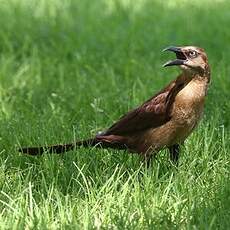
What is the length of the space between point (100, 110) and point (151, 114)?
1.23 m

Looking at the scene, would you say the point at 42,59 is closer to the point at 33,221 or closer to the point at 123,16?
the point at 123,16

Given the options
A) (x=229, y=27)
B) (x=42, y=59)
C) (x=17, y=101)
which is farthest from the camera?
(x=229, y=27)

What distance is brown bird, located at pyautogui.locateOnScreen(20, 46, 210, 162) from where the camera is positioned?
4.95 m

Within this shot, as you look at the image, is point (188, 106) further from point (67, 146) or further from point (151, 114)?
point (67, 146)

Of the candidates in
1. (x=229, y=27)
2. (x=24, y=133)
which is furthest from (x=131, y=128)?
(x=229, y=27)

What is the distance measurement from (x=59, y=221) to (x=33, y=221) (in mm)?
149

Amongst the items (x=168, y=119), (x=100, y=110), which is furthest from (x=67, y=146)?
(x=100, y=110)

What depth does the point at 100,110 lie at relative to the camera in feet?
20.7

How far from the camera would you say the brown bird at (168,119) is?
16.2 ft

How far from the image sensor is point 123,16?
963 cm

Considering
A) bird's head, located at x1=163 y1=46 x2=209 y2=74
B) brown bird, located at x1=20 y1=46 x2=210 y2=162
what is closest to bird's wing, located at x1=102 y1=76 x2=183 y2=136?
brown bird, located at x1=20 y1=46 x2=210 y2=162

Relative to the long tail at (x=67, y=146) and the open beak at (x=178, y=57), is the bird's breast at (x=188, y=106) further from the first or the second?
the long tail at (x=67, y=146)

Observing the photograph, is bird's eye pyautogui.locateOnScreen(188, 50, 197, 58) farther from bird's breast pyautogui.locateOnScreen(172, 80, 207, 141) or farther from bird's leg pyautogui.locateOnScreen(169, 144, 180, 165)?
bird's leg pyautogui.locateOnScreen(169, 144, 180, 165)

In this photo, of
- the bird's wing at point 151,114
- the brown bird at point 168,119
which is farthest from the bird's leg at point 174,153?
the bird's wing at point 151,114
